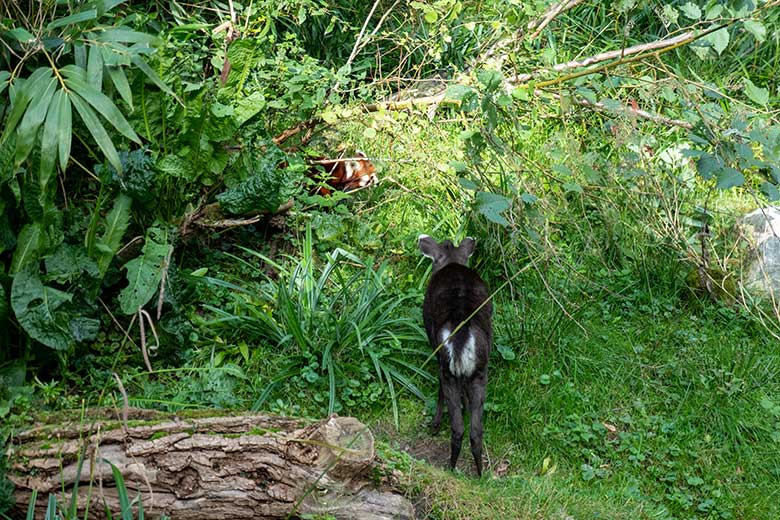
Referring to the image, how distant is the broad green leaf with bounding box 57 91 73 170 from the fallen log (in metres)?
1.28

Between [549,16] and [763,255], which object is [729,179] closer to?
[763,255]

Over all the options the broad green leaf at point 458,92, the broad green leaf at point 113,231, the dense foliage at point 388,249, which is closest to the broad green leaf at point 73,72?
the dense foliage at point 388,249

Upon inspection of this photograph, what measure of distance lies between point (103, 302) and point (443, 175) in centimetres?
277

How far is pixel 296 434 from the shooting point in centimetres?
438

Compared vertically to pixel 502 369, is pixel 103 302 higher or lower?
higher

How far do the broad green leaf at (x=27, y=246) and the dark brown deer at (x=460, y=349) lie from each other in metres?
2.31

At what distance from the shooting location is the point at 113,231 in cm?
546

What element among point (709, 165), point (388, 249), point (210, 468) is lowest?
point (388, 249)

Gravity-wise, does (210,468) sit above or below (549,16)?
below

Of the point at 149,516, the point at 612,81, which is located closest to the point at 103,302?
the point at 149,516

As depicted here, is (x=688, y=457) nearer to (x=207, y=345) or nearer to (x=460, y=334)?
(x=460, y=334)

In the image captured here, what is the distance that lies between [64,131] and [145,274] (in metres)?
1.26

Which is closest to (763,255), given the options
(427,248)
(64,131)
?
(427,248)

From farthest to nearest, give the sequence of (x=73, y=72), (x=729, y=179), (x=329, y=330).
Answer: (x=329, y=330) < (x=729, y=179) < (x=73, y=72)
